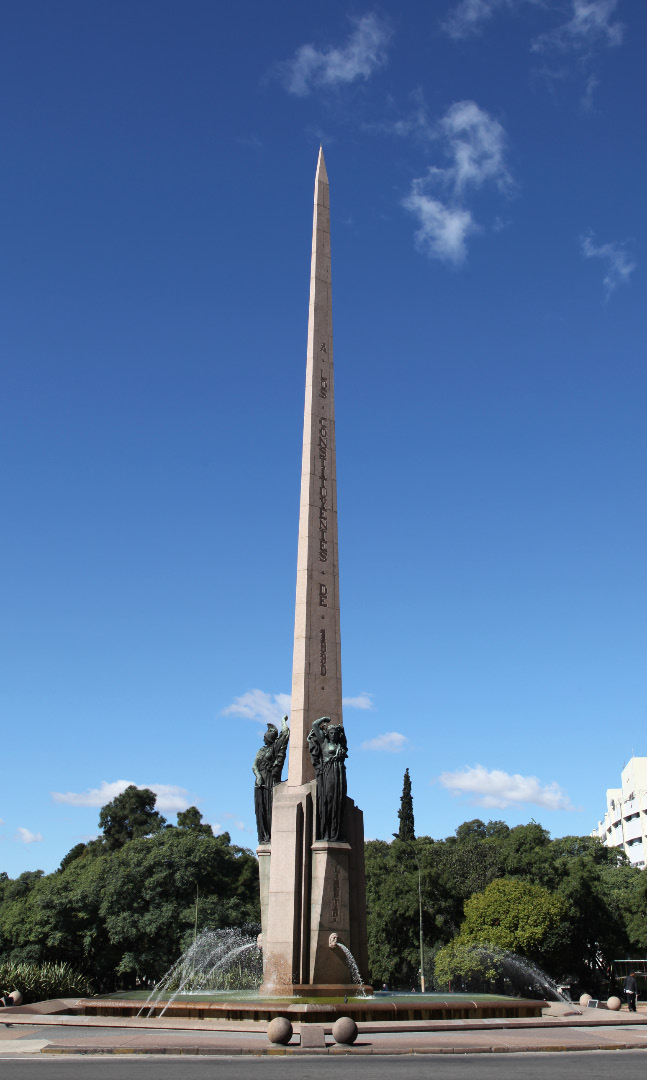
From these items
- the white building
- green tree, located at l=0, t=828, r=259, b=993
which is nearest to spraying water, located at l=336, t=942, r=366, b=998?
green tree, located at l=0, t=828, r=259, b=993

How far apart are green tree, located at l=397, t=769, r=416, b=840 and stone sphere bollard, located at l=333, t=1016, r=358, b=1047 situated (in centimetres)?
6580

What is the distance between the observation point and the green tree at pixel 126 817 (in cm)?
8712

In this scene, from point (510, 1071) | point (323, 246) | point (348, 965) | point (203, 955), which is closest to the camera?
point (510, 1071)

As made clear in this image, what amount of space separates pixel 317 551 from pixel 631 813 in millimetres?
81551

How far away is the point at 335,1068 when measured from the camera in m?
12.5

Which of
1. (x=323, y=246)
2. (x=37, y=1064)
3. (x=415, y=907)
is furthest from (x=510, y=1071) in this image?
(x=415, y=907)

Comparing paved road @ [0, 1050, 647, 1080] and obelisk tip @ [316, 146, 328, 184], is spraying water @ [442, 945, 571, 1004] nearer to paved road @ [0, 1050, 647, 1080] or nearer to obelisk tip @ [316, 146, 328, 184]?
paved road @ [0, 1050, 647, 1080]

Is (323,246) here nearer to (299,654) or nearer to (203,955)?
(299,654)

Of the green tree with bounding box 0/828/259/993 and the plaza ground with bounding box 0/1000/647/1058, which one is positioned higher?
the green tree with bounding box 0/828/259/993

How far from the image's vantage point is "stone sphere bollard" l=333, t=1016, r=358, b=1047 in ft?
48.6

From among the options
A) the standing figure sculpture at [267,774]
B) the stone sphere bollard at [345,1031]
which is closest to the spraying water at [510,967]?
the standing figure sculpture at [267,774]

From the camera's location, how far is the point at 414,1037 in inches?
639

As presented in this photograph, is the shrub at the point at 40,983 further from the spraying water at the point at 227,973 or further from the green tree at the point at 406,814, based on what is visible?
the green tree at the point at 406,814

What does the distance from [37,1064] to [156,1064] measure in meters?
1.76
